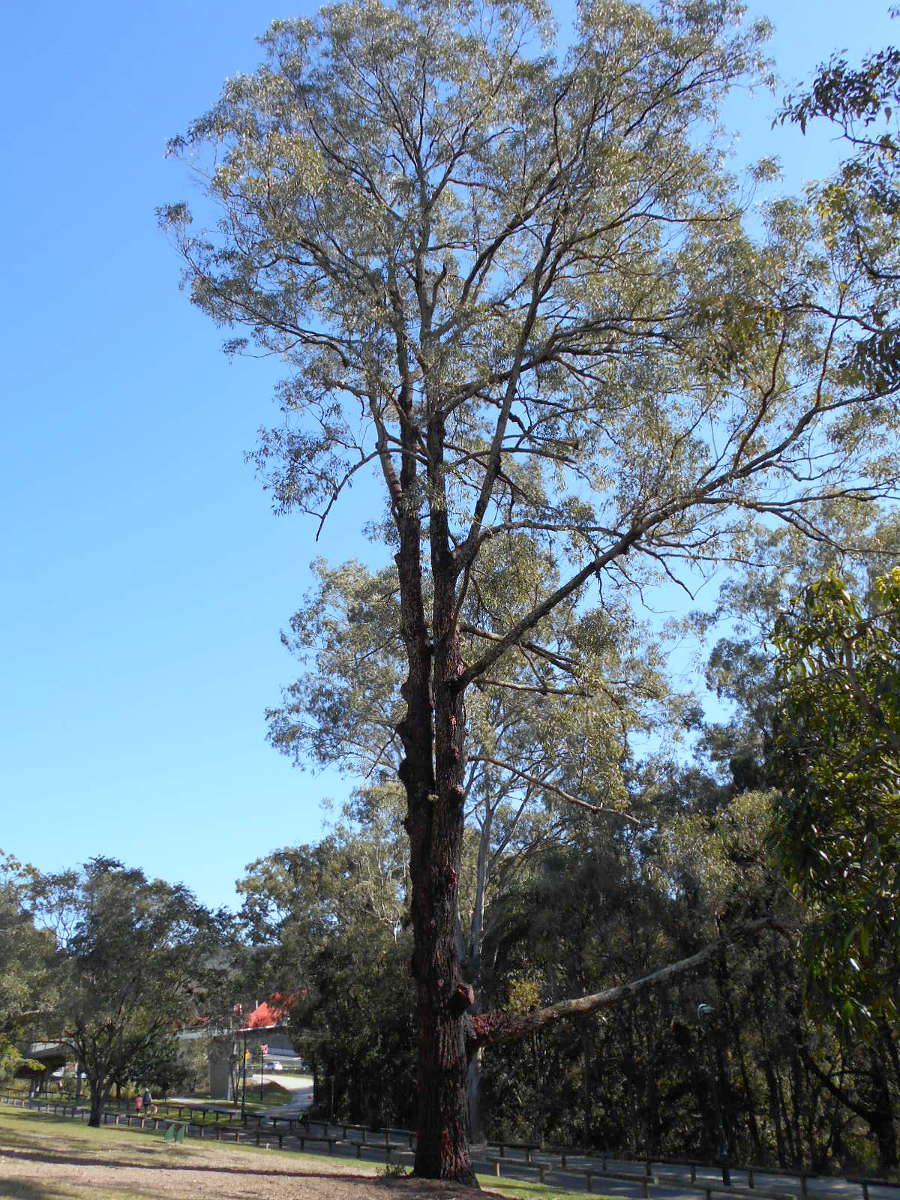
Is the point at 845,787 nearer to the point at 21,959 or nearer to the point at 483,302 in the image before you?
the point at 483,302

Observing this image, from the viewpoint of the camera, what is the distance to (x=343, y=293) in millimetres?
11961

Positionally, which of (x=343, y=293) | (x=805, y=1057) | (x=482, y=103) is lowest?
(x=805, y=1057)

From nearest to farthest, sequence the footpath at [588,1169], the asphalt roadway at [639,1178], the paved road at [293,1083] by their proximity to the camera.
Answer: the footpath at [588,1169], the asphalt roadway at [639,1178], the paved road at [293,1083]

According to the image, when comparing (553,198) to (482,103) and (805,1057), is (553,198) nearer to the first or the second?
(482,103)

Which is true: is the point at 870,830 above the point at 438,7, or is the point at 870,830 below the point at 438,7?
below

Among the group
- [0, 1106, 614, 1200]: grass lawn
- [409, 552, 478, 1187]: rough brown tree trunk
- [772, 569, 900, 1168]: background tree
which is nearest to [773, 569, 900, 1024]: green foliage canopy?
[772, 569, 900, 1168]: background tree

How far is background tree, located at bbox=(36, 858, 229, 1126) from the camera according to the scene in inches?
959

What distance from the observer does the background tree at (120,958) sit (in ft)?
79.9

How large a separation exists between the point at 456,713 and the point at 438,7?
943 centimetres

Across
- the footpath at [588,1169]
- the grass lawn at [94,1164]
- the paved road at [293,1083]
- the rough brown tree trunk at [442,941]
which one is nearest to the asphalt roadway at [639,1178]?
the footpath at [588,1169]

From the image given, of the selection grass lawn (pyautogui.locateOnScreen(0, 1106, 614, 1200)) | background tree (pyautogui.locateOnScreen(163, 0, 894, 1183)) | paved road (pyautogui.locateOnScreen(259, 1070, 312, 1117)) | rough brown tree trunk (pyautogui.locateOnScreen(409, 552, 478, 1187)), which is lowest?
paved road (pyautogui.locateOnScreen(259, 1070, 312, 1117))

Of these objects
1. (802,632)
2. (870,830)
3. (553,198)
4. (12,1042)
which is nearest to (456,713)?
(802,632)

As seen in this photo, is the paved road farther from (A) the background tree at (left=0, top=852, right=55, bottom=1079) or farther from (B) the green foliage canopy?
(B) the green foliage canopy

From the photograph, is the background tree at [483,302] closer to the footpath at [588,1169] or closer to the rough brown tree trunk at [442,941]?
the rough brown tree trunk at [442,941]
